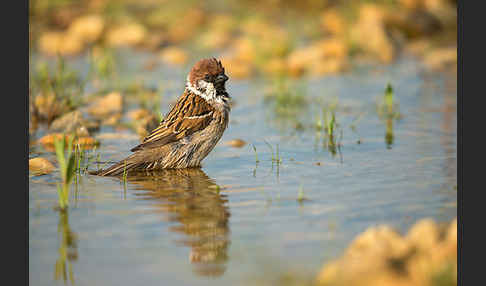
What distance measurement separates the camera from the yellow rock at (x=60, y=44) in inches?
517

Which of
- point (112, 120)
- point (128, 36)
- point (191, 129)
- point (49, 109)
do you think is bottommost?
point (191, 129)

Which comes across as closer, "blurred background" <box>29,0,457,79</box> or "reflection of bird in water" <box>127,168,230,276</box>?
"reflection of bird in water" <box>127,168,230,276</box>

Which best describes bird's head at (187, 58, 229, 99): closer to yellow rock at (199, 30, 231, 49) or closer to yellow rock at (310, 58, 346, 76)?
yellow rock at (310, 58, 346, 76)

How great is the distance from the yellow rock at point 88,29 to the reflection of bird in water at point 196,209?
278 inches

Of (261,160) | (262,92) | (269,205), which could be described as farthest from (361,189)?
(262,92)

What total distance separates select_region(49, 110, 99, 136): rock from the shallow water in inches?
14.0

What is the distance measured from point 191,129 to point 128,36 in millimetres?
6943

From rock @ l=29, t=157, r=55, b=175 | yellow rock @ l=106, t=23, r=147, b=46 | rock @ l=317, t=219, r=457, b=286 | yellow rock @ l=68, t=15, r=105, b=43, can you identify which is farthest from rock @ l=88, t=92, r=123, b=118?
rock @ l=317, t=219, r=457, b=286

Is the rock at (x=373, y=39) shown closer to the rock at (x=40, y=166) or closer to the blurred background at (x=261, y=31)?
the blurred background at (x=261, y=31)

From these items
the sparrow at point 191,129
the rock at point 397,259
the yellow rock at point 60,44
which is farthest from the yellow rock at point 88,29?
the rock at point 397,259

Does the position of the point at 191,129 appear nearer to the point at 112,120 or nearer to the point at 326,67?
the point at 112,120

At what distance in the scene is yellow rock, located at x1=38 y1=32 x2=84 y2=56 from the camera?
13.1 meters

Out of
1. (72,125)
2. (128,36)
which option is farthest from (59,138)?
(128,36)

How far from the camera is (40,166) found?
6.91m
